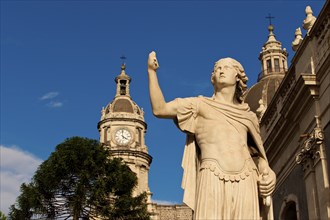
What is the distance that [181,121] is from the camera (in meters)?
6.80

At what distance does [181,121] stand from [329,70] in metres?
13.4

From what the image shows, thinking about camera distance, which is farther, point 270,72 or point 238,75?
point 270,72

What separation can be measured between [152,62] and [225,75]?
3.45ft

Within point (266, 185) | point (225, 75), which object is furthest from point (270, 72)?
point (266, 185)

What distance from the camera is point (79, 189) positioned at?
28875mm

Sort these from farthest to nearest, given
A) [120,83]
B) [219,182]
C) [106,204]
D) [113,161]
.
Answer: [120,83] → [113,161] → [106,204] → [219,182]

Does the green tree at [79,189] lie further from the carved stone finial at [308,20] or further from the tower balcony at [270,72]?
the tower balcony at [270,72]

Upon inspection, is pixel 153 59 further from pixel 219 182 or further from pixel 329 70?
pixel 329 70

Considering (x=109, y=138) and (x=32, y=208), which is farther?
(x=109, y=138)

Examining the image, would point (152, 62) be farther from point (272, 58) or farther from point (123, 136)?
point (123, 136)

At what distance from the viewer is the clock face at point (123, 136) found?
62000 mm

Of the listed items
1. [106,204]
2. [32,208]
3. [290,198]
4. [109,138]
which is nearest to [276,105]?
[290,198]

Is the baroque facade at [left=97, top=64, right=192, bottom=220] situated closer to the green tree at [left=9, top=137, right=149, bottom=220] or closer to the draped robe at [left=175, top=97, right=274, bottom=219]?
the green tree at [left=9, top=137, right=149, bottom=220]

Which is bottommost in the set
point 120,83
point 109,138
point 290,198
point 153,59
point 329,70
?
point 153,59
